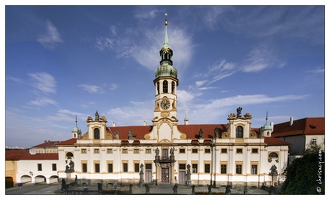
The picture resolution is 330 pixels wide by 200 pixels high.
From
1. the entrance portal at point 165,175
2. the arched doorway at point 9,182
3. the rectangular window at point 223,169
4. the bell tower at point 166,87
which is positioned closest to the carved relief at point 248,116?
the rectangular window at point 223,169

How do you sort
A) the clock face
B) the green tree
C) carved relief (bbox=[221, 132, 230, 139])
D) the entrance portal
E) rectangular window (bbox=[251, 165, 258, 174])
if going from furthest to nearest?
the clock face
the entrance portal
carved relief (bbox=[221, 132, 230, 139])
rectangular window (bbox=[251, 165, 258, 174])
the green tree

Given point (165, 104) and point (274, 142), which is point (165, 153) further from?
point (274, 142)

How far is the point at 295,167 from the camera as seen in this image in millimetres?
11414

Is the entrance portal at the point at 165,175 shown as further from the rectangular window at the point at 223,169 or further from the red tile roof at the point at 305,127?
the red tile roof at the point at 305,127

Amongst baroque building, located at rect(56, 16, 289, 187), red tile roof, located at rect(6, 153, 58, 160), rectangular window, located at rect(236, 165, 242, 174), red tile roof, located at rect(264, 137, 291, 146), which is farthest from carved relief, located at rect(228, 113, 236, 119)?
red tile roof, located at rect(6, 153, 58, 160)

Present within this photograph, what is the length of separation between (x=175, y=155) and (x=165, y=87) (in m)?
9.62

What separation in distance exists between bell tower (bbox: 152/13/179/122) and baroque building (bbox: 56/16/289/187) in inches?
31.0

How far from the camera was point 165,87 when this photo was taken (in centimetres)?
2227

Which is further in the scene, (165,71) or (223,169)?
(165,71)

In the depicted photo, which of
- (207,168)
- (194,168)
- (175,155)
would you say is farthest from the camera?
(175,155)

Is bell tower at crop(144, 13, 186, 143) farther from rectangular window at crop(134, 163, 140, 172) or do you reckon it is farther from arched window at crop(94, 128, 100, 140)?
arched window at crop(94, 128, 100, 140)

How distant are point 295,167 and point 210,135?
31.9 ft

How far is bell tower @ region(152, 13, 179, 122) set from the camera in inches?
862

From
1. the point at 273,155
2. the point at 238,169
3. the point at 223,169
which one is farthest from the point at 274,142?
the point at 223,169
